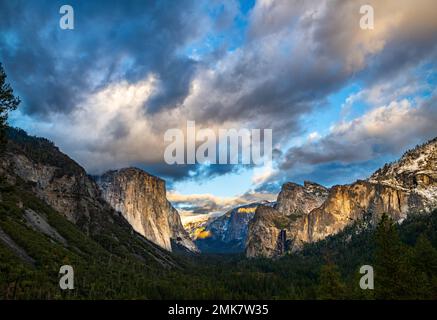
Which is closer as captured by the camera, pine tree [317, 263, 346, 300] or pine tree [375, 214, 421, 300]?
pine tree [317, 263, 346, 300]

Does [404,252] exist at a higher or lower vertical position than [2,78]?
lower

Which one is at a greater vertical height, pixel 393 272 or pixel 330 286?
pixel 393 272

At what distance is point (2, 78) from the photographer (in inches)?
1761

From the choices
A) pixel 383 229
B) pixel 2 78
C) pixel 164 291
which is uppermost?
pixel 2 78

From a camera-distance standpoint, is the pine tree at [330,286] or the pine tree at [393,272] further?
the pine tree at [393,272]

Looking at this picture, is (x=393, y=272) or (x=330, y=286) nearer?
(x=330, y=286)
